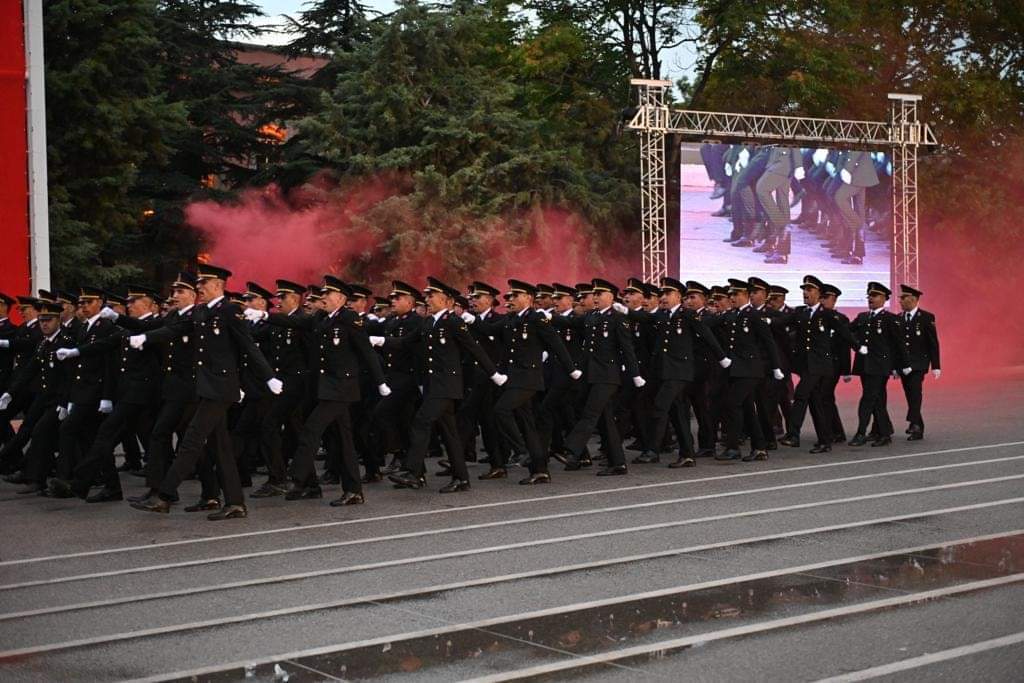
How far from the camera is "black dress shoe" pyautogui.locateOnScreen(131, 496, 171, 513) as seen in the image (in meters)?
10.7

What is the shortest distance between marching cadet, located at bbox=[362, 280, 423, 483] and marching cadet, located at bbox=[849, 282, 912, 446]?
5320mm

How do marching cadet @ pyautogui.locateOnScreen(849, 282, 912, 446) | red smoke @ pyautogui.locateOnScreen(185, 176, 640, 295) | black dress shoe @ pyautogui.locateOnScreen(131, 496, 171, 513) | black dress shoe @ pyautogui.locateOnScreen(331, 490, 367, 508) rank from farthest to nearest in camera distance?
1. red smoke @ pyautogui.locateOnScreen(185, 176, 640, 295)
2. marching cadet @ pyautogui.locateOnScreen(849, 282, 912, 446)
3. black dress shoe @ pyautogui.locateOnScreen(331, 490, 367, 508)
4. black dress shoe @ pyautogui.locateOnScreen(131, 496, 171, 513)

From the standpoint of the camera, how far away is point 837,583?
7.47 m

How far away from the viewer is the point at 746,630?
6422mm

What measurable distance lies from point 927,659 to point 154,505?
677cm

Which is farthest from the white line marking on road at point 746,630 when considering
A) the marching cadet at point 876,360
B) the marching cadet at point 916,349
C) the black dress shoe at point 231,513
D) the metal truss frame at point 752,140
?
the metal truss frame at point 752,140

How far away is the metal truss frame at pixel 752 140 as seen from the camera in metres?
23.0

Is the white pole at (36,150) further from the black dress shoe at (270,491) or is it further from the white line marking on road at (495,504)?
the white line marking on road at (495,504)

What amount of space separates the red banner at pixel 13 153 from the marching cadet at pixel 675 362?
10.3 meters

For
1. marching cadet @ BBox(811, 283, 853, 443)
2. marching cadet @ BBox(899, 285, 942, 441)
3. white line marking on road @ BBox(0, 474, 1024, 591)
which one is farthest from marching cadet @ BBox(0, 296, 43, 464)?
marching cadet @ BBox(899, 285, 942, 441)

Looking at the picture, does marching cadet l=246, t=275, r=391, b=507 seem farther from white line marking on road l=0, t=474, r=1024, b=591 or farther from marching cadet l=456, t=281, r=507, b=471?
marching cadet l=456, t=281, r=507, b=471

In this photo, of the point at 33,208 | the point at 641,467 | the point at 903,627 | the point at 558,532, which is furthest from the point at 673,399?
the point at 33,208

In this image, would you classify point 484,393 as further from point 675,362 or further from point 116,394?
point 116,394

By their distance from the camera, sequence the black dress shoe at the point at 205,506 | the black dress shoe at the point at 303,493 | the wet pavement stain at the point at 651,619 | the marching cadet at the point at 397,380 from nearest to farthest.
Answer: the wet pavement stain at the point at 651,619 < the black dress shoe at the point at 205,506 < the black dress shoe at the point at 303,493 < the marching cadet at the point at 397,380
